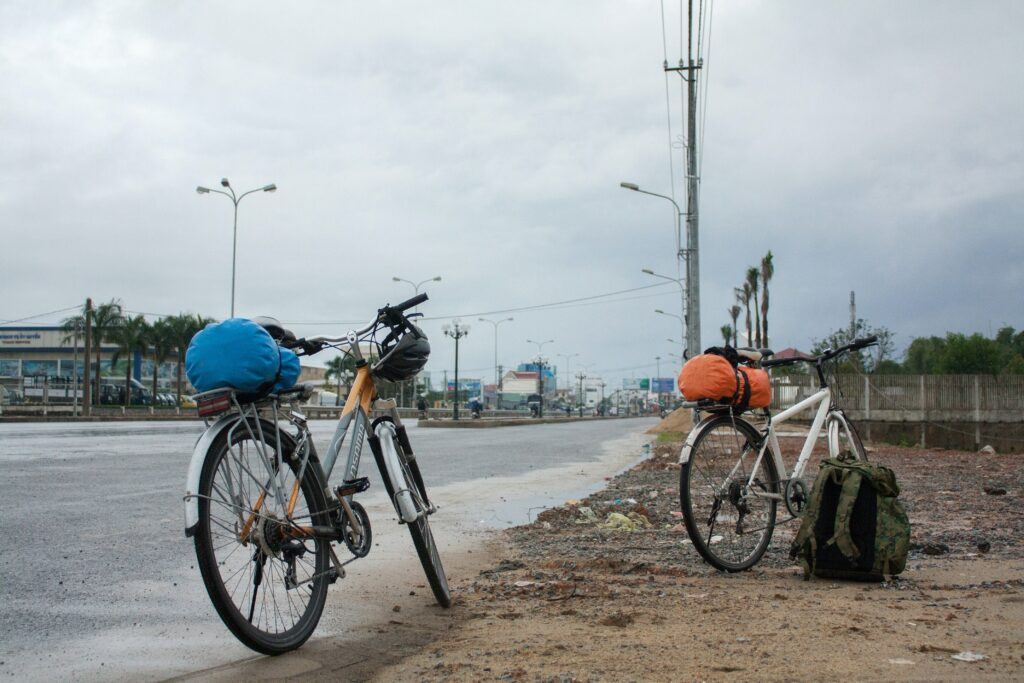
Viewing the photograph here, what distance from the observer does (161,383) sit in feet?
386

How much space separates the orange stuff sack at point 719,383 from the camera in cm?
500

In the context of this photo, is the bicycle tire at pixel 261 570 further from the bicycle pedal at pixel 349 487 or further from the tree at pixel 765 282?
the tree at pixel 765 282

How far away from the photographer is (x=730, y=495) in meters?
5.11

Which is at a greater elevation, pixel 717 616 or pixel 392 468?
pixel 392 468

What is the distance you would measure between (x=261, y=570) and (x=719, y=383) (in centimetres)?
264

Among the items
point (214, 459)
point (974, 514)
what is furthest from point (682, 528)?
point (214, 459)

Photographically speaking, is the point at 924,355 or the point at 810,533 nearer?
the point at 810,533

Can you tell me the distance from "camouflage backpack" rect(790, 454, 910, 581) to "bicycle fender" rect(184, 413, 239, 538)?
300 cm

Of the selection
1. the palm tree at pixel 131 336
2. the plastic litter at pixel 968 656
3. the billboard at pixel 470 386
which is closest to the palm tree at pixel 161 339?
the palm tree at pixel 131 336

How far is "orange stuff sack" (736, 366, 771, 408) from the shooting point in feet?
16.8

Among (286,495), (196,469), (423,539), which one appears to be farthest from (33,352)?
(196,469)

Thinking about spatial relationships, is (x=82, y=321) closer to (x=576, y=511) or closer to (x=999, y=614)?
(x=576, y=511)

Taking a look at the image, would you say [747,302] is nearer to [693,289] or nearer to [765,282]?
[765,282]

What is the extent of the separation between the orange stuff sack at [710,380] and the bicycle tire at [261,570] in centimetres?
212
